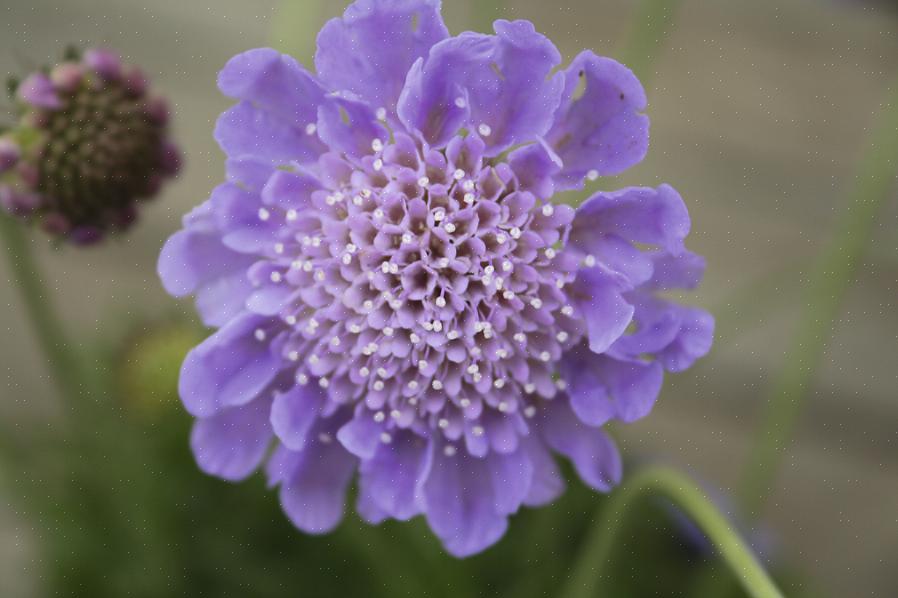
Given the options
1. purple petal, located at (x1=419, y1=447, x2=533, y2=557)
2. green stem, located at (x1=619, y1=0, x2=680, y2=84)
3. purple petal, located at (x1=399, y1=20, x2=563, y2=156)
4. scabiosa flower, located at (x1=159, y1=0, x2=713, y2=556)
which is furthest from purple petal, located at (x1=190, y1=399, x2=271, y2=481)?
green stem, located at (x1=619, y1=0, x2=680, y2=84)

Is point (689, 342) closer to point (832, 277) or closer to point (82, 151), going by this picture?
point (832, 277)

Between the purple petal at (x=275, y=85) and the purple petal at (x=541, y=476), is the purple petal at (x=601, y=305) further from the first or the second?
the purple petal at (x=275, y=85)

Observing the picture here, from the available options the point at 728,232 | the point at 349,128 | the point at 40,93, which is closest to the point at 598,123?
the point at 349,128

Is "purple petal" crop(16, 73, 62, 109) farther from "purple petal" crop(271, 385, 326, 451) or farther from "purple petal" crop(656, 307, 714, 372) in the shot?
"purple petal" crop(656, 307, 714, 372)

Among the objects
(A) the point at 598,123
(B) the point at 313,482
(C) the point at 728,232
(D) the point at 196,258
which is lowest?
(C) the point at 728,232

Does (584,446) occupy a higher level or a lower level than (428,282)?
lower
